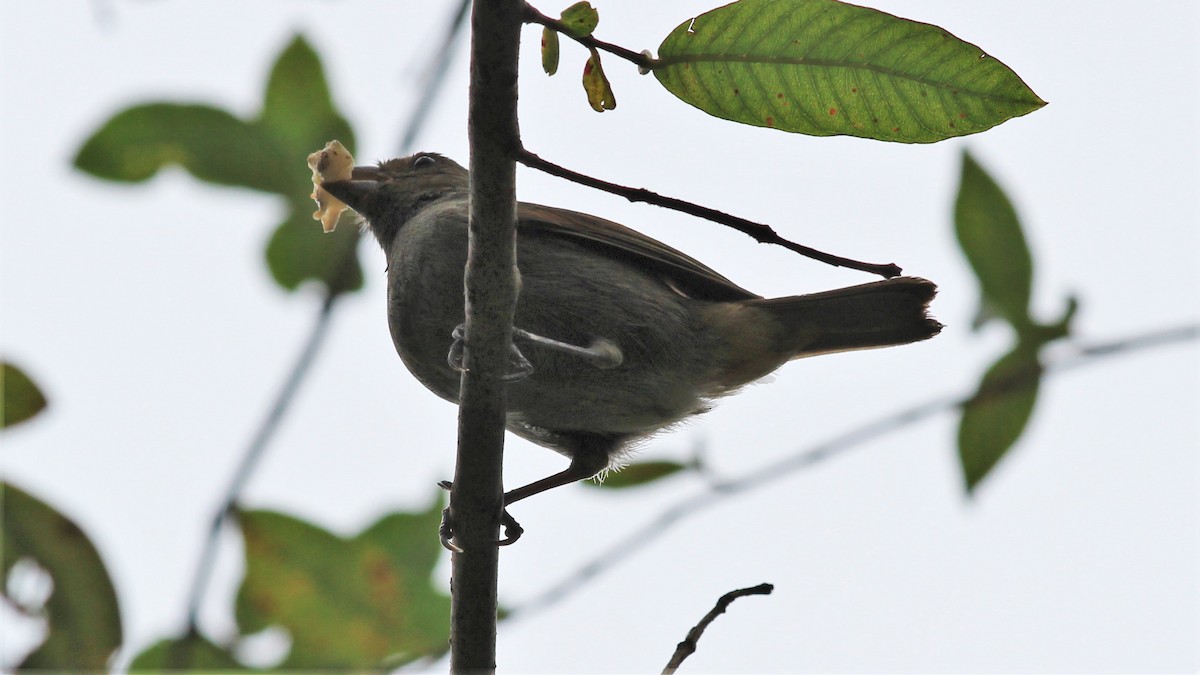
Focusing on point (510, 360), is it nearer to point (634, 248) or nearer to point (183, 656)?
point (183, 656)

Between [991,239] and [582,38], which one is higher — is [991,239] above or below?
above

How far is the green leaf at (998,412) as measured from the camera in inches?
140

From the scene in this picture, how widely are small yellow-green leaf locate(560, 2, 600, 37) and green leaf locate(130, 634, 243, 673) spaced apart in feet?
5.02

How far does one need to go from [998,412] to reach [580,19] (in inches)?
81.8

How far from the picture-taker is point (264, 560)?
122 inches

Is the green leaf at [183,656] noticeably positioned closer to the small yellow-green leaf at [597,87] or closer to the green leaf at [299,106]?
the small yellow-green leaf at [597,87]

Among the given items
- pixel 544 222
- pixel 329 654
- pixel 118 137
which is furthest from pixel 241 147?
pixel 329 654

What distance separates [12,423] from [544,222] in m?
2.26

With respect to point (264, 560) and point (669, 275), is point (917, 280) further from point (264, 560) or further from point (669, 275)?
point (264, 560)

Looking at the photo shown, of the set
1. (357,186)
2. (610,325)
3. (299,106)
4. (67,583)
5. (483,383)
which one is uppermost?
(357,186)

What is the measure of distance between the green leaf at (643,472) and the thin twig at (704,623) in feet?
3.28

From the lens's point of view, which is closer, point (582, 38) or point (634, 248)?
point (582, 38)

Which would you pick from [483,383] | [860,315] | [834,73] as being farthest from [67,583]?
[860,315]

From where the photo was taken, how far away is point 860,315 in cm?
449
